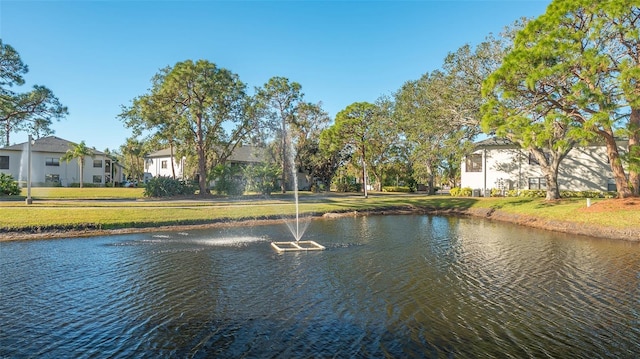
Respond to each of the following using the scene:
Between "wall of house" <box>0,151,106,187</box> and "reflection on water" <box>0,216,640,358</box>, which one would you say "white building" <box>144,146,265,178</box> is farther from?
"reflection on water" <box>0,216,640,358</box>

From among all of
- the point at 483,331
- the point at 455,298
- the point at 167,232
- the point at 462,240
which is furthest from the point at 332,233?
the point at 483,331

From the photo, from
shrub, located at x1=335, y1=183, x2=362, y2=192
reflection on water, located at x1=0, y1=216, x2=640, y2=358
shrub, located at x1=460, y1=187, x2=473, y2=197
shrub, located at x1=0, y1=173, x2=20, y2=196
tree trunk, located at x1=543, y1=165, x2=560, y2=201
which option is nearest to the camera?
reflection on water, located at x1=0, y1=216, x2=640, y2=358

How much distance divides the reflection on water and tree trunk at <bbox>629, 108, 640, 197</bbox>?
25.5 feet

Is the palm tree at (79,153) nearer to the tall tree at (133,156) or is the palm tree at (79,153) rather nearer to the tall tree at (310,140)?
the tall tree at (133,156)

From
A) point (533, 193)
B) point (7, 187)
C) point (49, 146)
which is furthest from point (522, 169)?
point (49, 146)

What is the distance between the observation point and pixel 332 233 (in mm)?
21078

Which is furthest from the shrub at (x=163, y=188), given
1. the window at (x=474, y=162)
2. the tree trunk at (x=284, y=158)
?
the window at (x=474, y=162)

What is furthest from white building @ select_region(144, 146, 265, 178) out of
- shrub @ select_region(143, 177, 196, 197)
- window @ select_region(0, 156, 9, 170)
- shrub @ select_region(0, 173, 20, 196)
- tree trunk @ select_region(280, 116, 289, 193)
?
shrub @ select_region(0, 173, 20, 196)

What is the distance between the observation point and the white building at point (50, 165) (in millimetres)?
56656

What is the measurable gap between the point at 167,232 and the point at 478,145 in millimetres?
34852

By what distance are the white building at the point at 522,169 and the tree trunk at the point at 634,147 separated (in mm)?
14357

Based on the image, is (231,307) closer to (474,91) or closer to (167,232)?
(167,232)

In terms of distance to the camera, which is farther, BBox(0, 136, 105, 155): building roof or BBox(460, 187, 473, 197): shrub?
BBox(0, 136, 105, 155): building roof

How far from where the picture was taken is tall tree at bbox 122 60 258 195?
38594 millimetres
